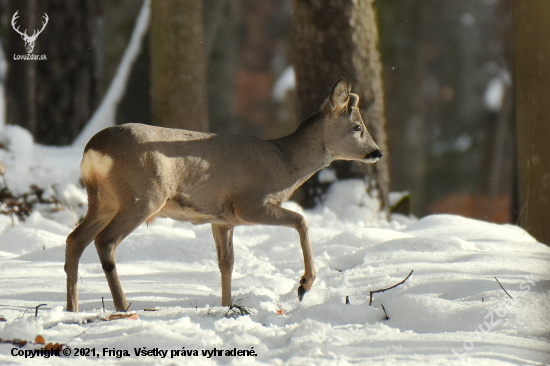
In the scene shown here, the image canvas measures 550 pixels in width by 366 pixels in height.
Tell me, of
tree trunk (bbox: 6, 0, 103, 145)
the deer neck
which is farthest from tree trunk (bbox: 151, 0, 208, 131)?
the deer neck

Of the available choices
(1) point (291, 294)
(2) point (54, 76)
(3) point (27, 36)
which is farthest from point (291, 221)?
(3) point (27, 36)

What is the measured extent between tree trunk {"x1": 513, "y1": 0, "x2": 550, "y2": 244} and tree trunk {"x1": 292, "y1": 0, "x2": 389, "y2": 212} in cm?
180

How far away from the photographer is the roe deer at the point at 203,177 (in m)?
4.03

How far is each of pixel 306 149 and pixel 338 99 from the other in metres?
0.43

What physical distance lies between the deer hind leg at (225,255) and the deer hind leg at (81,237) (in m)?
0.90

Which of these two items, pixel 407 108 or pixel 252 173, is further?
pixel 407 108

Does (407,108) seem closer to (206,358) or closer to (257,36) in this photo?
(206,358)

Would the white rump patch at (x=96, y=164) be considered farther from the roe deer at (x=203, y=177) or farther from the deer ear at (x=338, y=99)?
the deer ear at (x=338, y=99)

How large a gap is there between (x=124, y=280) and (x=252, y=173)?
4.14 feet

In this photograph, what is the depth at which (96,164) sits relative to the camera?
4074mm

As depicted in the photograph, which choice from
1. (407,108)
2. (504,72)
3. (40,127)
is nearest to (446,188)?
(504,72)

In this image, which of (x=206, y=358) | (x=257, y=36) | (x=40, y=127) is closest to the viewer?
(x=206, y=358)

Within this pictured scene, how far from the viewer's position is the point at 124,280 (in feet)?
16.3

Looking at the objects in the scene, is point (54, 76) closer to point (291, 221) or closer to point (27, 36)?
point (27, 36)
